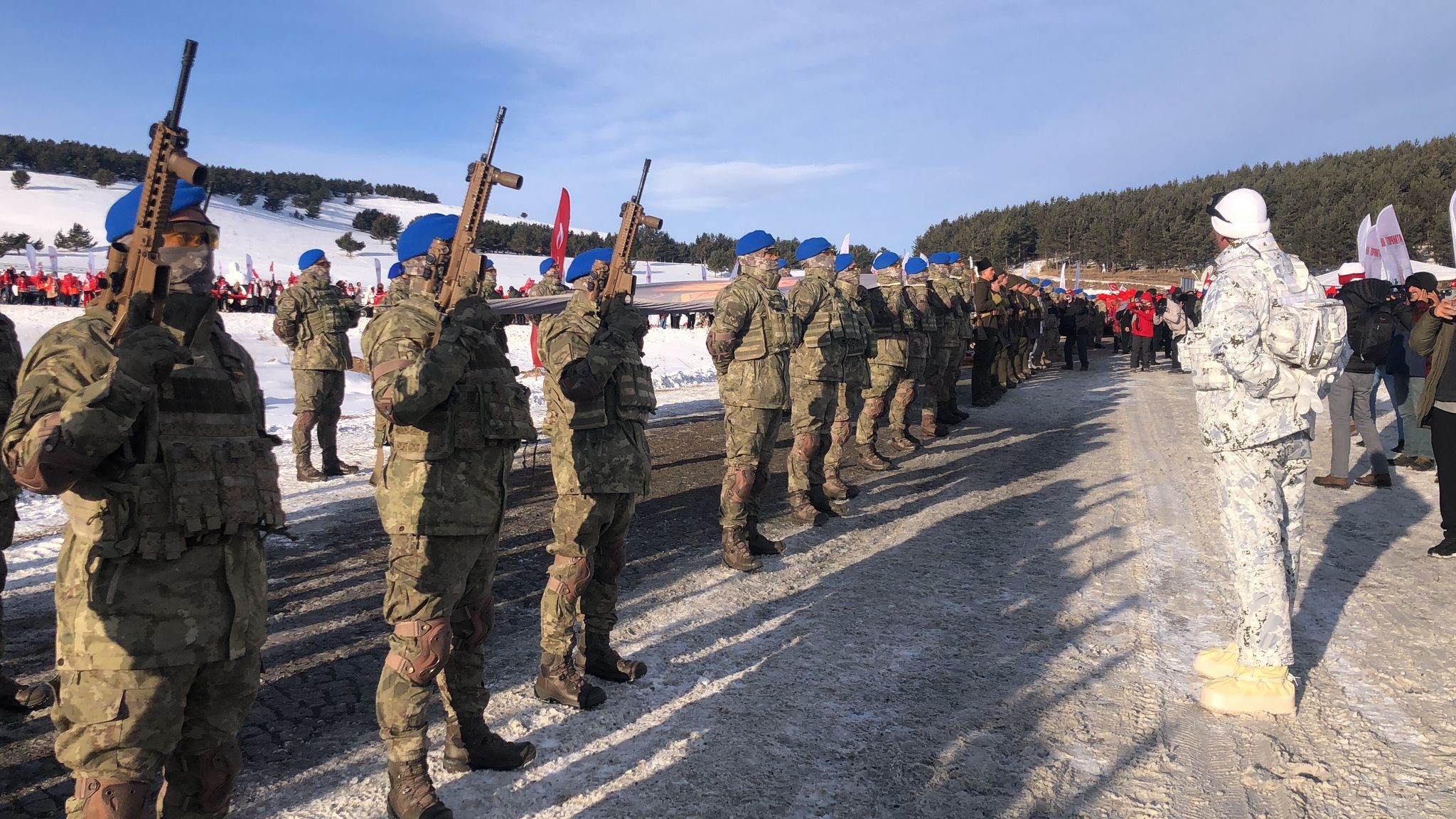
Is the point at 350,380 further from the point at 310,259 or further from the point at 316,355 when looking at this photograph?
the point at 316,355

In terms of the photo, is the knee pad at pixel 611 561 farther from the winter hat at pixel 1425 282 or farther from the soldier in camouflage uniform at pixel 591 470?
the winter hat at pixel 1425 282

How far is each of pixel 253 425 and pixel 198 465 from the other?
29cm

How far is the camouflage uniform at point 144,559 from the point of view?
2.33 meters

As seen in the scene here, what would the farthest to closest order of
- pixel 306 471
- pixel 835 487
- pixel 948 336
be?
pixel 948 336 → pixel 306 471 → pixel 835 487

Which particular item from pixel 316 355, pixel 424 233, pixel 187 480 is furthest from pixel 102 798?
pixel 316 355

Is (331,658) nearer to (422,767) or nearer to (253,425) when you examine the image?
(422,767)

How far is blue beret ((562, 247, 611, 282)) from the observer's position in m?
5.12

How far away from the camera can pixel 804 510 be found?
7.89 metres

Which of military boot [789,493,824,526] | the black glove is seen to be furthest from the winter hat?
the black glove

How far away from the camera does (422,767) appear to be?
3.27 meters

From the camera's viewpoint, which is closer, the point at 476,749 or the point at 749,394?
the point at 476,749

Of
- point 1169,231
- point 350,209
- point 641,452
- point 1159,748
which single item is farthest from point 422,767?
point 350,209

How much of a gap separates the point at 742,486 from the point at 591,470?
2410 millimetres

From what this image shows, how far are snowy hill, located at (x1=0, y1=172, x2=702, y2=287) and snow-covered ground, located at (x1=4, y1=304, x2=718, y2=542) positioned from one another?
1457 cm
